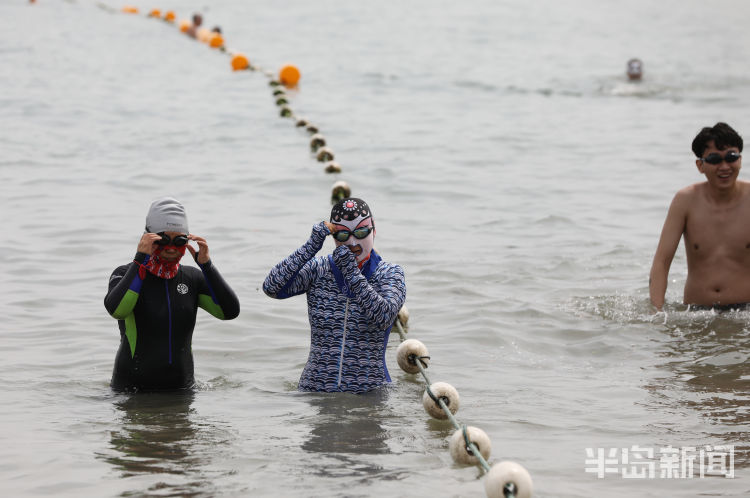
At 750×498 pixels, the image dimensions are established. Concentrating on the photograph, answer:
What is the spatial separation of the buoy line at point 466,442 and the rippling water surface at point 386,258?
129 millimetres

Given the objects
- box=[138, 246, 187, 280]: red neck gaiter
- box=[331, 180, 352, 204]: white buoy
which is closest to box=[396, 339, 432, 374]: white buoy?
box=[138, 246, 187, 280]: red neck gaiter

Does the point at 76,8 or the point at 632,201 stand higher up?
the point at 76,8

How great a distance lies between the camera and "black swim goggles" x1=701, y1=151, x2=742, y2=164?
808 centimetres

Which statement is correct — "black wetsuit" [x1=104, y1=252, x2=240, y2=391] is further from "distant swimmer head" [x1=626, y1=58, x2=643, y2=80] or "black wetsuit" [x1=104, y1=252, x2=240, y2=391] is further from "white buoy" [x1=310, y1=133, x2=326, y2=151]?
"distant swimmer head" [x1=626, y1=58, x2=643, y2=80]

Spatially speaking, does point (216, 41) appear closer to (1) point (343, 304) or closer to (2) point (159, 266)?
(2) point (159, 266)

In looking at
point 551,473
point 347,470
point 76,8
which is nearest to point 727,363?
point 551,473

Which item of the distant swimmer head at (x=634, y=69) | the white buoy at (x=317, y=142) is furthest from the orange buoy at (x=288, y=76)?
the white buoy at (x=317, y=142)

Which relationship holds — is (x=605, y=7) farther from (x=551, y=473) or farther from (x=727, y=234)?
(x=551, y=473)

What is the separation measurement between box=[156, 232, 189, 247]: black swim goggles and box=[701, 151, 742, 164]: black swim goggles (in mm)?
4232

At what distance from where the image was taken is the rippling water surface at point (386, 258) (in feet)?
19.6

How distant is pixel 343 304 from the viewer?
6.52 metres

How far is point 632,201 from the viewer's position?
14492 millimetres

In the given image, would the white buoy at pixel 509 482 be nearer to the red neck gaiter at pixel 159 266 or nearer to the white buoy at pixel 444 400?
the white buoy at pixel 444 400

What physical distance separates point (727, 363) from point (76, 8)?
4145cm
